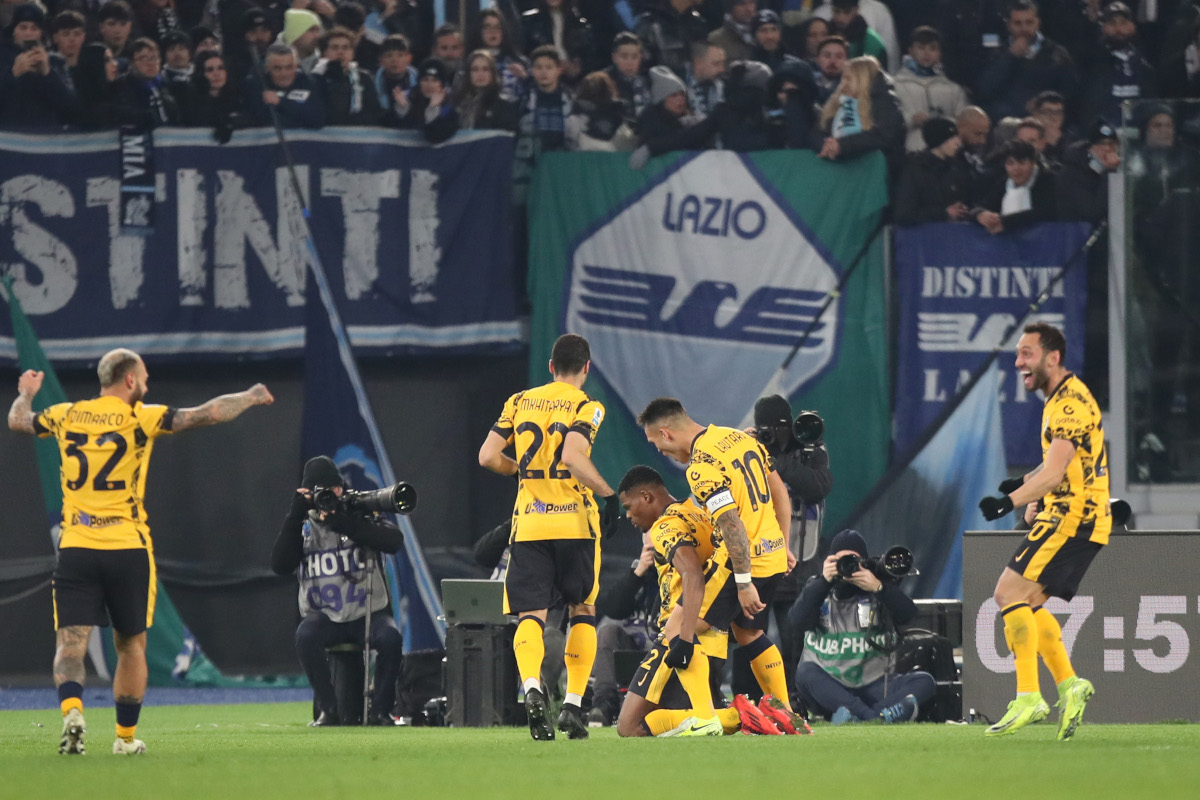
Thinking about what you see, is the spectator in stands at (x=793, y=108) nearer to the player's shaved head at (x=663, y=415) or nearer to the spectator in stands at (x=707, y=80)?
the spectator in stands at (x=707, y=80)

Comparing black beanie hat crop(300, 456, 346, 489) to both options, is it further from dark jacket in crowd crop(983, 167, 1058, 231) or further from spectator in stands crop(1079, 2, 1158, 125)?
Answer: spectator in stands crop(1079, 2, 1158, 125)

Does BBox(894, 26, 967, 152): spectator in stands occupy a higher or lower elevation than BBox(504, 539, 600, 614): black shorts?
higher

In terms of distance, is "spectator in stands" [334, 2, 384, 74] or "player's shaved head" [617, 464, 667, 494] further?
"spectator in stands" [334, 2, 384, 74]

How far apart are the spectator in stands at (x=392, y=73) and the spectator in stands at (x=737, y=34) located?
9.04 ft

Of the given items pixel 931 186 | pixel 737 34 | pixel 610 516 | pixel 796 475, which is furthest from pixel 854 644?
pixel 737 34

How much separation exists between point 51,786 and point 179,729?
4.72 meters

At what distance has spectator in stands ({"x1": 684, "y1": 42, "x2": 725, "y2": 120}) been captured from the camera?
50.9 feet

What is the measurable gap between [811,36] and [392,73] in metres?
3.75

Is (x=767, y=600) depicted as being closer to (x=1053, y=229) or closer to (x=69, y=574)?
(x=69, y=574)

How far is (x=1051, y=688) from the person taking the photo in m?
10.3

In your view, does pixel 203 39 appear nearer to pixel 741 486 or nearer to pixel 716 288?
pixel 716 288

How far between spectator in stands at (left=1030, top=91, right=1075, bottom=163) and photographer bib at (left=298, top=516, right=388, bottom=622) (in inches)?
282

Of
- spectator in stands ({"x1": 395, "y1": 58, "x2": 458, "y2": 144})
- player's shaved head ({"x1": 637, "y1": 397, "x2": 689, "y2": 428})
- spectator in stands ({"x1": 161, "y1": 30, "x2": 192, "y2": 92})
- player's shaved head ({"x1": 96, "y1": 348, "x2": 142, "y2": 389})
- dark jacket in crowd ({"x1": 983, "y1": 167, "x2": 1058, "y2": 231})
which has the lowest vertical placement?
player's shaved head ({"x1": 637, "y1": 397, "x2": 689, "y2": 428})

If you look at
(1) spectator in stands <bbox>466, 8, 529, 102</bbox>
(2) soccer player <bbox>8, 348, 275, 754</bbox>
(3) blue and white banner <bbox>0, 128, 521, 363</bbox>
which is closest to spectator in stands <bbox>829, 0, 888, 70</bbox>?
(1) spectator in stands <bbox>466, 8, 529, 102</bbox>
